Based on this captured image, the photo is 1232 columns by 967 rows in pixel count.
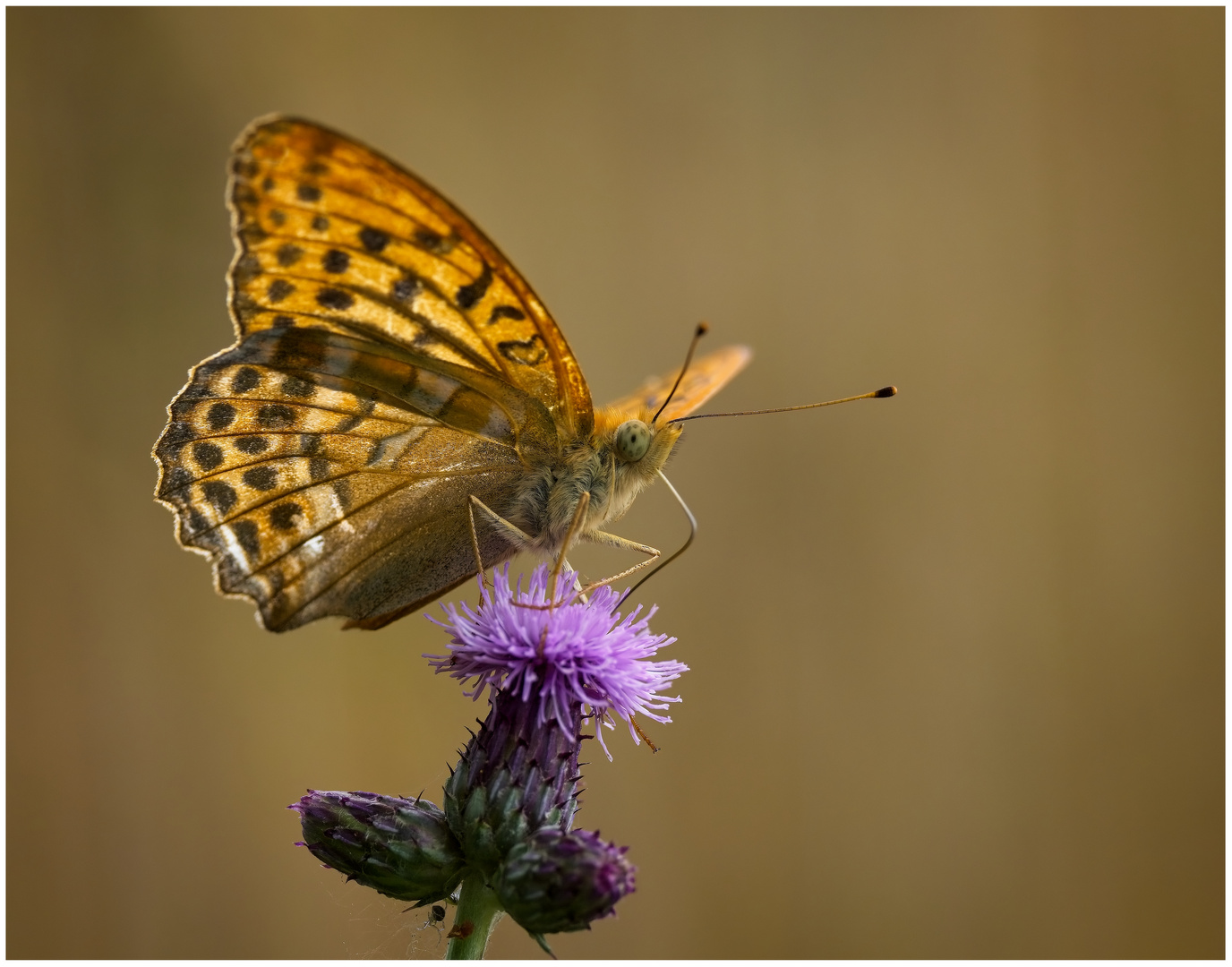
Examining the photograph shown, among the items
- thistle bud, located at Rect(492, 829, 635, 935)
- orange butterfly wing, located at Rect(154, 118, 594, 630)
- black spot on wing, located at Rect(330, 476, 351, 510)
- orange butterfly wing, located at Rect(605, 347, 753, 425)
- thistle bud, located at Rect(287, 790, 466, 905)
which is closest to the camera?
thistle bud, located at Rect(492, 829, 635, 935)

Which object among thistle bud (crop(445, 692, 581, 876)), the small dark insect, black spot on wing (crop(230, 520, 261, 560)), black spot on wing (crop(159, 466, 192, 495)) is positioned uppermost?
black spot on wing (crop(159, 466, 192, 495))

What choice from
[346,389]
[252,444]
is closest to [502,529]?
[346,389]

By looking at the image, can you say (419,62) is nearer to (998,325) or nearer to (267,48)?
(267,48)

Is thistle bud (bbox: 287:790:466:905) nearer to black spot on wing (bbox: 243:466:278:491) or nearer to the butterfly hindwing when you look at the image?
the butterfly hindwing

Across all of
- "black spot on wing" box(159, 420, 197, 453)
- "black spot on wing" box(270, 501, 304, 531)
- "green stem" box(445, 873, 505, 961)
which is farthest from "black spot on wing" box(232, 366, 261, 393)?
"green stem" box(445, 873, 505, 961)

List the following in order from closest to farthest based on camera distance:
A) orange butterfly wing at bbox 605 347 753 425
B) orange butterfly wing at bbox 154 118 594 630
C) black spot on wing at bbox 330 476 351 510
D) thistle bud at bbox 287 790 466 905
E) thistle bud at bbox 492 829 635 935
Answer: thistle bud at bbox 492 829 635 935 → thistle bud at bbox 287 790 466 905 → orange butterfly wing at bbox 154 118 594 630 → black spot on wing at bbox 330 476 351 510 → orange butterfly wing at bbox 605 347 753 425

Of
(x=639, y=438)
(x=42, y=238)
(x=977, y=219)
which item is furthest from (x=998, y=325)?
(x=42, y=238)

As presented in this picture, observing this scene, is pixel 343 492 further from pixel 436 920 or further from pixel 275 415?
pixel 436 920
